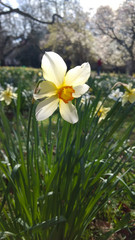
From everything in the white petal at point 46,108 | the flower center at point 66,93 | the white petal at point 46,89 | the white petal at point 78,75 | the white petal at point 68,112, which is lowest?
the white petal at point 68,112

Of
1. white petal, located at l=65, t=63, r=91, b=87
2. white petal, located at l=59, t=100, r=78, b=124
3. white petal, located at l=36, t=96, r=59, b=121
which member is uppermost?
white petal, located at l=65, t=63, r=91, b=87

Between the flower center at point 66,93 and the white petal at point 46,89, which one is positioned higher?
the white petal at point 46,89

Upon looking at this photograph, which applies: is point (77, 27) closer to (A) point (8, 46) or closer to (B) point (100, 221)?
(A) point (8, 46)

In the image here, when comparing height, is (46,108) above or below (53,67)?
below

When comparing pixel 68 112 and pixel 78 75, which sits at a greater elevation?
pixel 78 75
